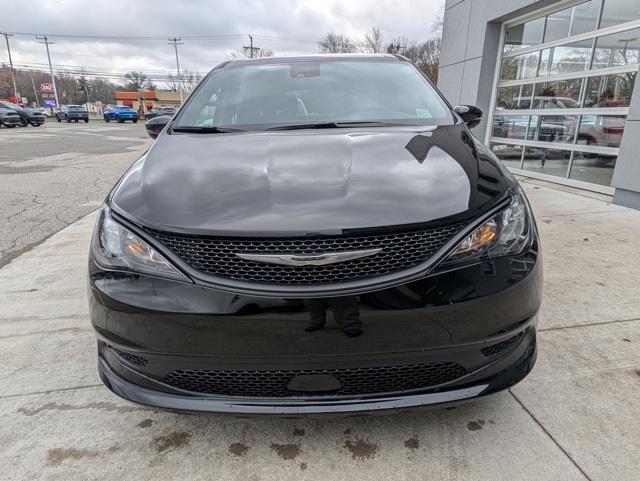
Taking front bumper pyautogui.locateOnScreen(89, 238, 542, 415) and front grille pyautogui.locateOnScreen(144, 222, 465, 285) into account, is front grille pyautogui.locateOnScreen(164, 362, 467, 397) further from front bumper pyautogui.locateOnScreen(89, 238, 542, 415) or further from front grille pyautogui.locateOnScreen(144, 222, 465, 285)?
front grille pyautogui.locateOnScreen(144, 222, 465, 285)

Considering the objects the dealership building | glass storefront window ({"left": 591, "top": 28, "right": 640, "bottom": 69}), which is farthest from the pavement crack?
glass storefront window ({"left": 591, "top": 28, "right": 640, "bottom": 69})

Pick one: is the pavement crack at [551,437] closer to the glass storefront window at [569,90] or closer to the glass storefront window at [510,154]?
the glass storefront window at [569,90]

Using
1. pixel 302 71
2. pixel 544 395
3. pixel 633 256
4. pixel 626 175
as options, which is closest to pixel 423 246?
pixel 544 395

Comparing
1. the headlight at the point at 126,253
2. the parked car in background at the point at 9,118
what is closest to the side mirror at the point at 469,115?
the headlight at the point at 126,253

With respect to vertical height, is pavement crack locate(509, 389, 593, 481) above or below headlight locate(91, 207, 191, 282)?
below

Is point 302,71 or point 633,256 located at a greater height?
point 302,71

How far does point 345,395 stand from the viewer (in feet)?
4.74

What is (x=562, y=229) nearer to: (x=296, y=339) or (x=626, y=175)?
Result: (x=626, y=175)

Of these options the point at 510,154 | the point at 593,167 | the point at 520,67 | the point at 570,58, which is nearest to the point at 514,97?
the point at 520,67

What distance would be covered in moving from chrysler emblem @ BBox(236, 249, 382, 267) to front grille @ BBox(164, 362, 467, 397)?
39 cm

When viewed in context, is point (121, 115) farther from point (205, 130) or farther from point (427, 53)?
point (205, 130)

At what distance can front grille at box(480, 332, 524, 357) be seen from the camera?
58.1 inches

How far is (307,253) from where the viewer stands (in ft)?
4.34

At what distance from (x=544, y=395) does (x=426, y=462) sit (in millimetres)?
719
